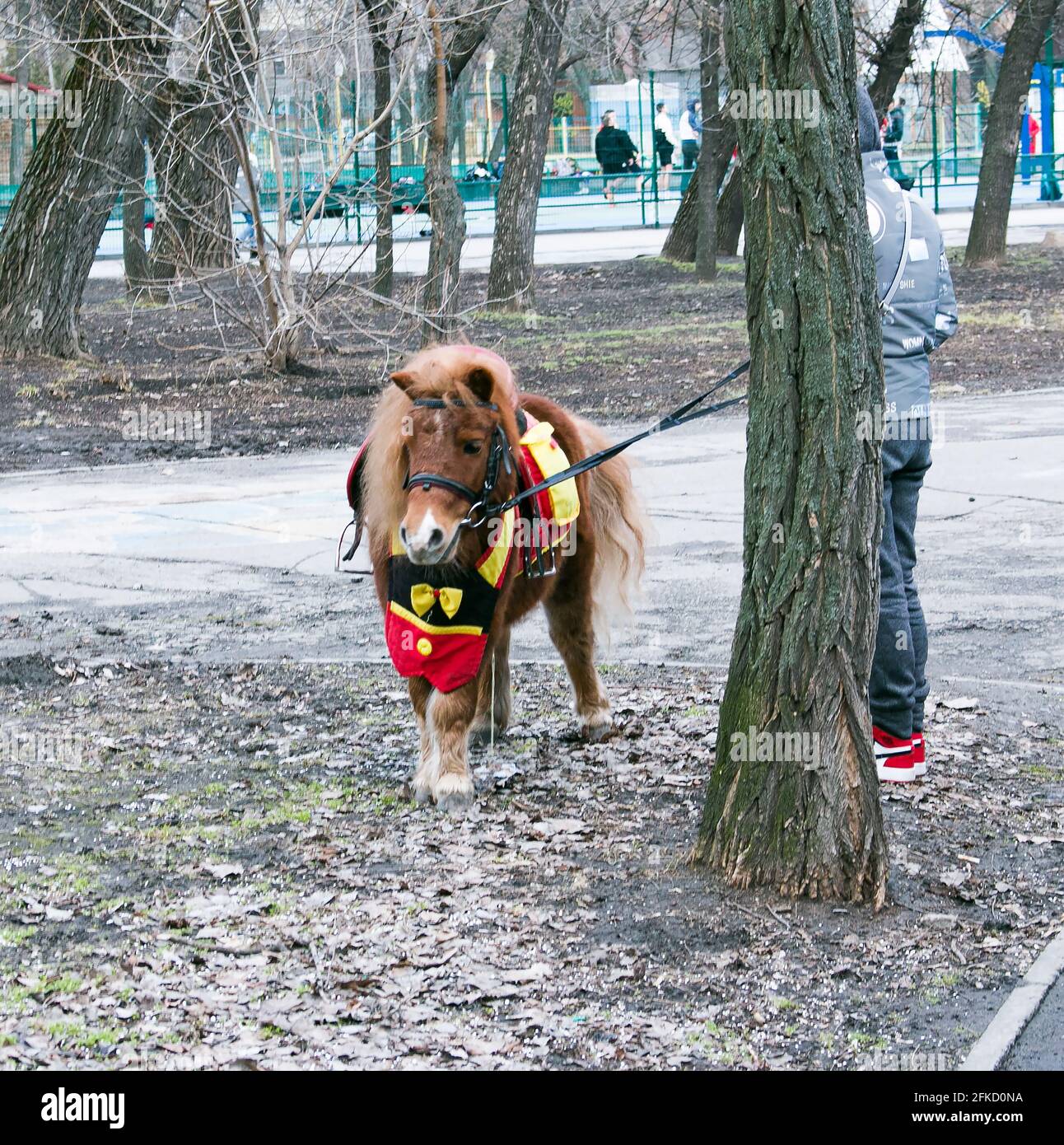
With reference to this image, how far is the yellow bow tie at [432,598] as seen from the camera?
5.65 meters

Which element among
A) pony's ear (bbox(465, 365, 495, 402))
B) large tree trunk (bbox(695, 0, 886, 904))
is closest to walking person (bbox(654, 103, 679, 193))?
pony's ear (bbox(465, 365, 495, 402))

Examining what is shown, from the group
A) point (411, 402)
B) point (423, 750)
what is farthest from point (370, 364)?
point (411, 402)

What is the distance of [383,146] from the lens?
50.6ft

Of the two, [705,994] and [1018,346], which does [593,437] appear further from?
[1018,346]

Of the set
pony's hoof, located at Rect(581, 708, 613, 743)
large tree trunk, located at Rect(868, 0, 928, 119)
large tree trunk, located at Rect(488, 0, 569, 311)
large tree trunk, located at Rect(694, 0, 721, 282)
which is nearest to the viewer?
pony's hoof, located at Rect(581, 708, 613, 743)

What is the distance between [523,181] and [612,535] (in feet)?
49.8

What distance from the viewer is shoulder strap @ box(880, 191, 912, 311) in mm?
5559

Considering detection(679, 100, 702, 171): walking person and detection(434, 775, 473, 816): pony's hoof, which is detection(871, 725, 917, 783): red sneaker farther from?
detection(679, 100, 702, 171): walking person

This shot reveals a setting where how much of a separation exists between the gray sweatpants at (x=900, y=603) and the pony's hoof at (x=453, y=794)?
1.51m

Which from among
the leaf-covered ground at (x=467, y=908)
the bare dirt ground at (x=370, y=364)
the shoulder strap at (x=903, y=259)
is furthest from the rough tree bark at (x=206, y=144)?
the shoulder strap at (x=903, y=259)

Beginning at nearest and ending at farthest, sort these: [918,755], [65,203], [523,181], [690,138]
A: [918,755] → [65,203] → [523,181] → [690,138]

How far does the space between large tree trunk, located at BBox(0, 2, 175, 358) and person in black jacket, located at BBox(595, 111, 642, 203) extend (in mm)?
19909

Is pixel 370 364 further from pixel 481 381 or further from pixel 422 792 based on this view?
pixel 481 381

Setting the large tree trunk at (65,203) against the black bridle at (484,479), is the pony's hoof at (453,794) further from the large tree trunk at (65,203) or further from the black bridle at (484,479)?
the large tree trunk at (65,203)
